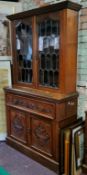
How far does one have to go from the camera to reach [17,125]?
311cm

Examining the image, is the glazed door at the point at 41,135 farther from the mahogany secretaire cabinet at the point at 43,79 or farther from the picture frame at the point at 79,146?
the picture frame at the point at 79,146

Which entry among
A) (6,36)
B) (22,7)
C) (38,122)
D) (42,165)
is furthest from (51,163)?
(22,7)

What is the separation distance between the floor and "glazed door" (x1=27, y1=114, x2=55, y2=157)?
193 millimetres

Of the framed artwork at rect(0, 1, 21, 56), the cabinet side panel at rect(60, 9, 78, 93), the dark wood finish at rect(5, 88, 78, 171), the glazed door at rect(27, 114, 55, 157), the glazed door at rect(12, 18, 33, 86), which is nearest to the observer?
the cabinet side panel at rect(60, 9, 78, 93)

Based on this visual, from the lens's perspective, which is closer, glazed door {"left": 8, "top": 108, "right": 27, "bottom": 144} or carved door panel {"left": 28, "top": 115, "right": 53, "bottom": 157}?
carved door panel {"left": 28, "top": 115, "right": 53, "bottom": 157}

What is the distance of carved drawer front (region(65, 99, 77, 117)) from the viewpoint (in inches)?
101

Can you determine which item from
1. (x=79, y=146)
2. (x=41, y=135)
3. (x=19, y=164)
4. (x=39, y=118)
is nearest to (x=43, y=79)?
(x=39, y=118)

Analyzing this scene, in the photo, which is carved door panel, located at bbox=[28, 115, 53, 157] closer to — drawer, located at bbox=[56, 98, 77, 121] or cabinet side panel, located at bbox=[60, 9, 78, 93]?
drawer, located at bbox=[56, 98, 77, 121]

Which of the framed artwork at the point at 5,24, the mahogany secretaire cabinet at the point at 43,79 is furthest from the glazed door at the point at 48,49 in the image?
the framed artwork at the point at 5,24

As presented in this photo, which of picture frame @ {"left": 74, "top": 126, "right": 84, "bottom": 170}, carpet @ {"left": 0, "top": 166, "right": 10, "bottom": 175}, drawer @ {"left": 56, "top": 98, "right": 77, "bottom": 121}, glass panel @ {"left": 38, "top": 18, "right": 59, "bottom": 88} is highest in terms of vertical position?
glass panel @ {"left": 38, "top": 18, "right": 59, "bottom": 88}

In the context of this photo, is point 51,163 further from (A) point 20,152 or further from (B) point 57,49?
(B) point 57,49

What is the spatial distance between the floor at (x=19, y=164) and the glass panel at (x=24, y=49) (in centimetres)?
105

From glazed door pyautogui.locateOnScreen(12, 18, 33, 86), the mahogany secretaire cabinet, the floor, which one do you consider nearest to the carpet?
the floor

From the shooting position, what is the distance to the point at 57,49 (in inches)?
100
